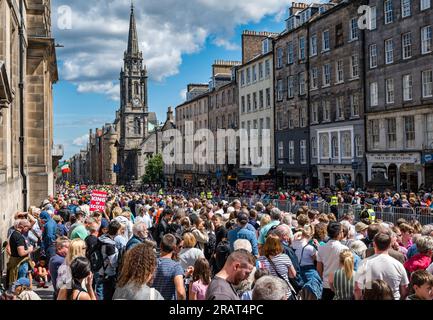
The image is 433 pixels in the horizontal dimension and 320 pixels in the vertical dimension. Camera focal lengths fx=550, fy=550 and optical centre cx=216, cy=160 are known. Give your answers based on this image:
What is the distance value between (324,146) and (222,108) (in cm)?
1983

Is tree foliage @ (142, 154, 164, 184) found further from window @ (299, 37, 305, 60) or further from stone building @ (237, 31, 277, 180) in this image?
window @ (299, 37, 305, 60)

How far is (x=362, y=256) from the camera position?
7516 millimetres

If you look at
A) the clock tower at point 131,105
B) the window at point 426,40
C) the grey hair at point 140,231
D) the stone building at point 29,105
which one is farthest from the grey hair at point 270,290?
the clock tower at point 131,105

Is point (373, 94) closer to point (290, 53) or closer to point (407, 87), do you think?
point (407, 87)

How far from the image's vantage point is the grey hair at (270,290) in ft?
14.7

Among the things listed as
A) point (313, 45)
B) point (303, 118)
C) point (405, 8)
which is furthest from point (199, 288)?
point (303, 118)

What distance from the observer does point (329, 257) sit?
24.2 feet

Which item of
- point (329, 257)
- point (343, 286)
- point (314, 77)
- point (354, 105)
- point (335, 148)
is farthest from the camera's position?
point (314, 77)

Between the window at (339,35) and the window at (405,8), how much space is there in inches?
228

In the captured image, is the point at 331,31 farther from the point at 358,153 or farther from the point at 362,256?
the point at 362,256

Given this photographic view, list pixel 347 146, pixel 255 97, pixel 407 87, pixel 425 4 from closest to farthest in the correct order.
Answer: pixel 425 4
pixel 407 87
pixel 347 146
pixel 255 97

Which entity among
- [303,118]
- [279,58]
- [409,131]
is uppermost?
[279,58]
